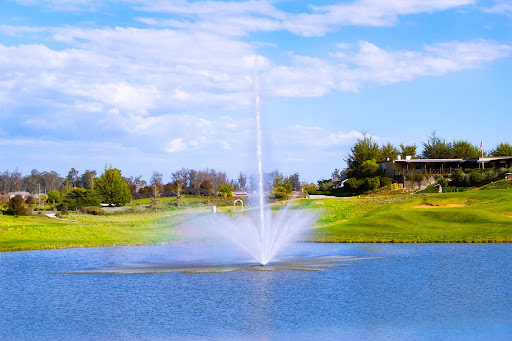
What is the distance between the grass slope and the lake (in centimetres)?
975

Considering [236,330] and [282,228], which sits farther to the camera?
[282,228]

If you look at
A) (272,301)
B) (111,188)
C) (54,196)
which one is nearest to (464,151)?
(111,188)

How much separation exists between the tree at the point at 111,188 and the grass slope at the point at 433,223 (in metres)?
50.0

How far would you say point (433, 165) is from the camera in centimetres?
10794

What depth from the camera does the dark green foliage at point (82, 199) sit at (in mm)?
93062

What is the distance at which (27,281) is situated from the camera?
27.3m

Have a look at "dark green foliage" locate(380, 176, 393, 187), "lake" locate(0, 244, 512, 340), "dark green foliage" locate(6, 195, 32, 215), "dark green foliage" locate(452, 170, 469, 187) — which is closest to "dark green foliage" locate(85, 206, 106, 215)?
"dark green foliage" locate(6, 195, 32, 215)

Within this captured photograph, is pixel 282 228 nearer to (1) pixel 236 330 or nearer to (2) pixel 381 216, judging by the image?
(2) pixel 381 216

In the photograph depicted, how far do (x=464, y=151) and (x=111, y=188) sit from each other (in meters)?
73.9

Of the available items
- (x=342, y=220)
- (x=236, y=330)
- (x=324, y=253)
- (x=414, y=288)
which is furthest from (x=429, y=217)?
(x=236, y=330)

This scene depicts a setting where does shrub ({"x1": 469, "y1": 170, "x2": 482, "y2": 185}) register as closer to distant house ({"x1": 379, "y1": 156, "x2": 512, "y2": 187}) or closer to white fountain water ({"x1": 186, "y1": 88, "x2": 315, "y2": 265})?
distant house ({"x1": 379, "y1": 156, "x2": 512, "y2": 187})

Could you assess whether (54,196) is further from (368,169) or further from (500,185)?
(500,185)

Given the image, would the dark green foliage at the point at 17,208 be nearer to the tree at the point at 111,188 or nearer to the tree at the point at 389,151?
the tree at the point at 111,188

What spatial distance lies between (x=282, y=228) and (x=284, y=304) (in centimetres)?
2989
